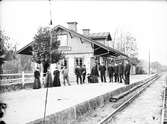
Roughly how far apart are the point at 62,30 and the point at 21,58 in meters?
20.4

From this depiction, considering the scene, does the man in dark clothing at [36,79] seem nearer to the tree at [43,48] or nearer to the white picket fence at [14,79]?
the white picket fence at [14,79]

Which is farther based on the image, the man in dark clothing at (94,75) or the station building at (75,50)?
the station building at (75,50)

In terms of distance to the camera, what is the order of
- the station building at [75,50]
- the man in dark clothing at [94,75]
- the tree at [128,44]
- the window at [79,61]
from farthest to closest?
the tree at [128,44] → the window at [79,61] → the station building at [75,50] → the man in dark clothing at [94,75]

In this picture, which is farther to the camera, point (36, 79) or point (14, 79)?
point (36, 79)

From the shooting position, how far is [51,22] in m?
5.54

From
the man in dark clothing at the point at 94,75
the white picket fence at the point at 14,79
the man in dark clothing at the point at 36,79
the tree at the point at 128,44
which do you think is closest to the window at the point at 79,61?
the man in dark clothing at the point at 94,75

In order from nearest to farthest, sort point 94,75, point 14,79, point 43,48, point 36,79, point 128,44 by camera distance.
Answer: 1. point 14,79
2. point 36,79
3. point 94,75
4. point 43,48
5. point 128,44

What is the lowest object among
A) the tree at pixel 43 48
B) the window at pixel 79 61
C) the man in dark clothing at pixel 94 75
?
the man in dark clothing at pixel 94 75

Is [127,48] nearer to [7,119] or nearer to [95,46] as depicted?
[95,46]

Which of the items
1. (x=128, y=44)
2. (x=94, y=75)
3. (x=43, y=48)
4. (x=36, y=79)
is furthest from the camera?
(x=128, y=44)

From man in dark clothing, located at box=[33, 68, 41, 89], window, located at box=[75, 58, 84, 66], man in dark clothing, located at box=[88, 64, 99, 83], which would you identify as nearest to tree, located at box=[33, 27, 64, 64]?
man in dark clothing, located at box=[88, 64, 99, 83]

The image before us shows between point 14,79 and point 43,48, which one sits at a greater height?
point 43,48

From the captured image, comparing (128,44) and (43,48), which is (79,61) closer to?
(43,48)

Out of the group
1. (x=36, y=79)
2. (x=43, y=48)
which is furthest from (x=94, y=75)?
(x=36, y=79)
